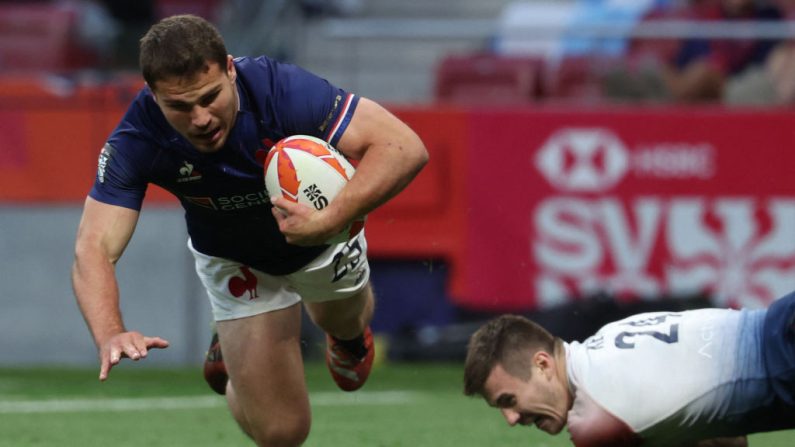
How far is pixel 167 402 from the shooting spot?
32.0ft

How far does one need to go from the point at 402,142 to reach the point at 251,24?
846 cm

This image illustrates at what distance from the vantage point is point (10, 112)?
38.4ft

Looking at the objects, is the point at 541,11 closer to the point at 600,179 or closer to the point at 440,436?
the point at 600,179

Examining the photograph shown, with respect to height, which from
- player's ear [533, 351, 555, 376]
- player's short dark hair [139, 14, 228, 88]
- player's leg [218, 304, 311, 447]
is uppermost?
player's short dark hair [139, 14, 228, 88]

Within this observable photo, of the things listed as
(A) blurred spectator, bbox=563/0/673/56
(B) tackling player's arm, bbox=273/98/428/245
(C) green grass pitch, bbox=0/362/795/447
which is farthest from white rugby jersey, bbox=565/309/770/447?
(A) blurred spectator, bbox=563/0/673/56

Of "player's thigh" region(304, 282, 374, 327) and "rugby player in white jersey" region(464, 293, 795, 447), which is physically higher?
"rugby player in white jersey" region(464, 293, 795, 447)

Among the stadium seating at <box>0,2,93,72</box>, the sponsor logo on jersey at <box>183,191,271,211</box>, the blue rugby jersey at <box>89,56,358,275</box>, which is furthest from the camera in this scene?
the stadium seating at <box>0,2,93,72</box>

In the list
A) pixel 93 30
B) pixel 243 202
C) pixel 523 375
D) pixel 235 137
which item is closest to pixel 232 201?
pixel 243 202

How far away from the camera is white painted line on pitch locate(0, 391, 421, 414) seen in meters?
9.37

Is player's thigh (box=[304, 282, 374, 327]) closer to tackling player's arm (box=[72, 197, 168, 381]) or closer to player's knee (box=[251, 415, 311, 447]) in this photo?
player's knee (box=[251, 415, 311, 447])

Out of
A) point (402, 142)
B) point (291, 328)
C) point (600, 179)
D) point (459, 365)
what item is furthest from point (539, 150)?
point (402, 142)

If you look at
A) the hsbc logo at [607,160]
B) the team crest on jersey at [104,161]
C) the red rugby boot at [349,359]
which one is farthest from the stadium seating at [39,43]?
the team crest on jersey at [104,161]

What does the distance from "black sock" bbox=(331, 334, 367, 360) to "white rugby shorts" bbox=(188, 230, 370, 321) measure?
2.10 ft

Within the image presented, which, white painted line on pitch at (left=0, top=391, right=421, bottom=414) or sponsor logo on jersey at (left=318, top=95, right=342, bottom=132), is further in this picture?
white painted line on pitch at (left=0, top=391, right=421, bottom=414)
